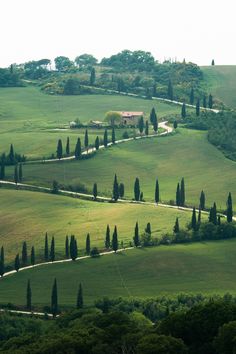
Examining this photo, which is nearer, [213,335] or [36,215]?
[213,335]

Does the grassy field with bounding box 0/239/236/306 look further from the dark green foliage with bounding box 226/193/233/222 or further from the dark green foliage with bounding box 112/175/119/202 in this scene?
the dark green foliage with bounding box 112/175/119/202

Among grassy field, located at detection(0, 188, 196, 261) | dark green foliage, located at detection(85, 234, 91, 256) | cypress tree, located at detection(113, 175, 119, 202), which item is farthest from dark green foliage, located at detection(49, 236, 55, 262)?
cypress tree, located at detection(113, 175, 119, 202)

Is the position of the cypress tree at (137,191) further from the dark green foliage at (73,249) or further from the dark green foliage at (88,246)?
the dark green foliage at (73,249)

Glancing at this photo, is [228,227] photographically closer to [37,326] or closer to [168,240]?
[168,240]

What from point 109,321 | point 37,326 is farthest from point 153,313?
point 109,321

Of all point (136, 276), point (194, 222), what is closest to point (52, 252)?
point (136, 276)

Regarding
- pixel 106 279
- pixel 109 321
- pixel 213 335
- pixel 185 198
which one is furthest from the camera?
pixel 185 198
